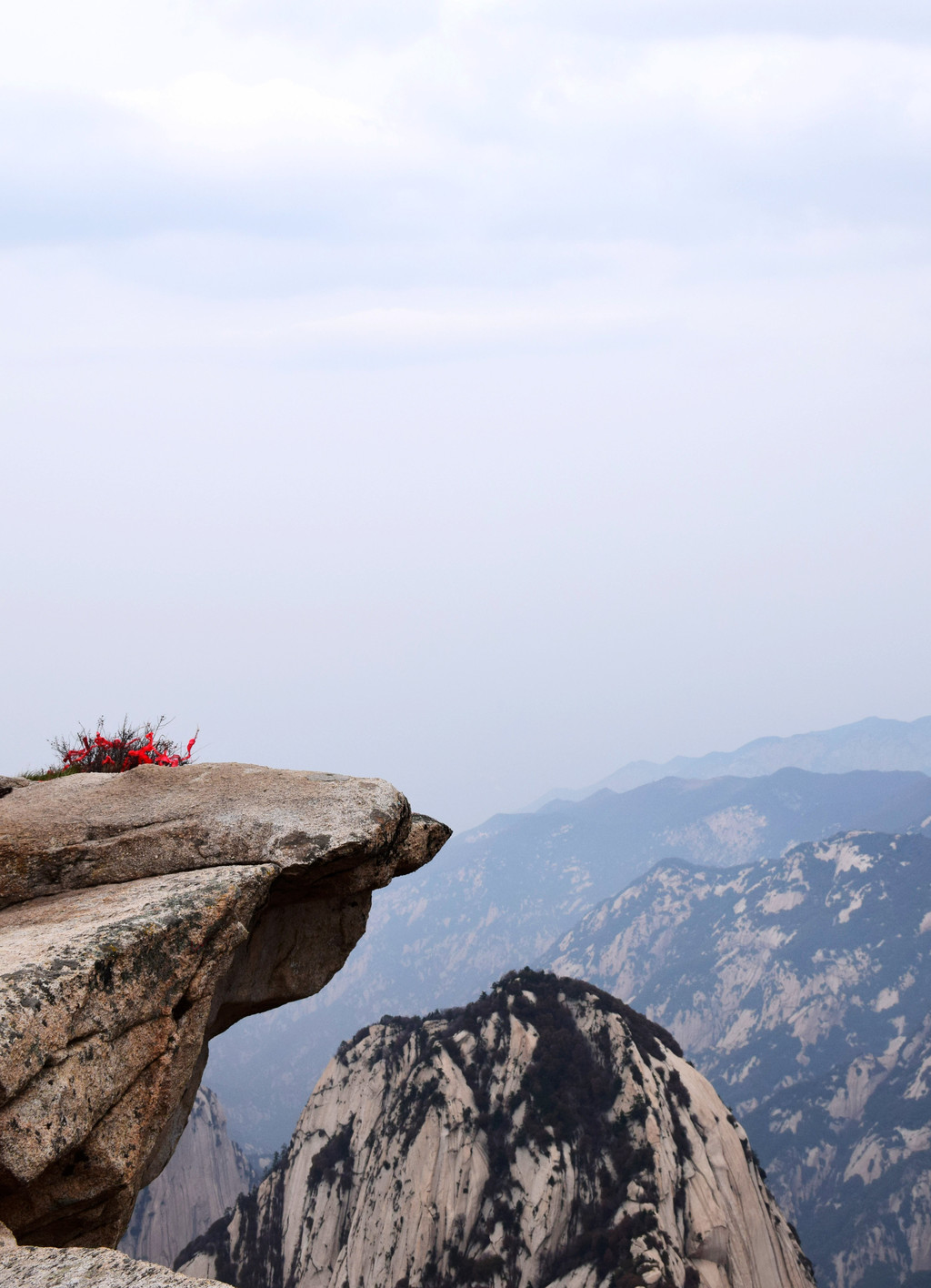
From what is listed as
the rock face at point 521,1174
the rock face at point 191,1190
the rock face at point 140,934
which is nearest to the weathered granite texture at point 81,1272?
the rock face at point 140,934

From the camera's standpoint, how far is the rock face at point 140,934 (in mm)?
10156

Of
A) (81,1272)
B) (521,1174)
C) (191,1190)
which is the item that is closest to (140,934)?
(81,1272)

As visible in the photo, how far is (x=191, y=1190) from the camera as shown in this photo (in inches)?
5153

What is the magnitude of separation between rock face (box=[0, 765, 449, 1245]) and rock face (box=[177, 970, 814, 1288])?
42.8m

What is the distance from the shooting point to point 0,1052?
9352mm

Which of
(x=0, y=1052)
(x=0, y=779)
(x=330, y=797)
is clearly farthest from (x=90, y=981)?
(x=0, y=779)

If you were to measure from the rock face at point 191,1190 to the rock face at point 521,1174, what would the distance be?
5276 cm

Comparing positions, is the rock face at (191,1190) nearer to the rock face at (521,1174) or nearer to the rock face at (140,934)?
the rock face at (521,1174)

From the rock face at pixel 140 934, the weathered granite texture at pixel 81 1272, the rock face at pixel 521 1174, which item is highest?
the rock face at pixel 140 934

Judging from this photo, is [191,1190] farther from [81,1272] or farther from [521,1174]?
[81,1272]

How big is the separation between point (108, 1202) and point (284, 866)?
487cm

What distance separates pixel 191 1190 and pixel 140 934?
481ft

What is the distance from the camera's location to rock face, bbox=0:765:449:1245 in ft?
33.3

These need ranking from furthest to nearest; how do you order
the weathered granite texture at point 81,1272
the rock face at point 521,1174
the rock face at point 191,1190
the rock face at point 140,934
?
the rock face at point 191,1190
the rock face at point 521,1174
the rock face at point 140,934
the weathered granite texture at point 81,1272
